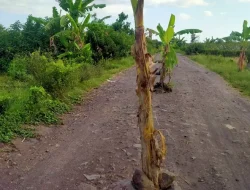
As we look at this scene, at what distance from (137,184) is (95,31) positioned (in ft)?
50.7

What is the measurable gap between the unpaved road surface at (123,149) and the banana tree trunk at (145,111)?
2.70ft

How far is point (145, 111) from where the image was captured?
3926mm

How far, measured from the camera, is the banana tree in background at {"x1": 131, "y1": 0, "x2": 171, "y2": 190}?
12.4ft

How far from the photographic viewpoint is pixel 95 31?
1878cm

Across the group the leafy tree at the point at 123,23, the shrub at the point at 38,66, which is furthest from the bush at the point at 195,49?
the shrub at the point at 38,66

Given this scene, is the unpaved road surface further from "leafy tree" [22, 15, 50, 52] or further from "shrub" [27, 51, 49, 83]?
"leafy tree" [22, 15, 50, 52]

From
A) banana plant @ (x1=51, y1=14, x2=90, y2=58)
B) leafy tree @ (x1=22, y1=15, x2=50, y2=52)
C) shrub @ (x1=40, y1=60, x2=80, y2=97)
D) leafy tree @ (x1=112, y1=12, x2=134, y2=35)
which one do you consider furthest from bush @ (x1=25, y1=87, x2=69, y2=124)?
leafy tree @ (x1=112, y1=12, x2=134, y2=35)

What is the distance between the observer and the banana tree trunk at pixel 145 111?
12.4 feet

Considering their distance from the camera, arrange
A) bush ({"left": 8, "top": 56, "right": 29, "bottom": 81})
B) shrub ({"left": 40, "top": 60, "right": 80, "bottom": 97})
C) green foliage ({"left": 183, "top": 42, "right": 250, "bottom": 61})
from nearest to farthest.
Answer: shrub ({"left": 40, "top": 60, "right": 80, "bottom": 97}) → bush ({"left": 8, "top": 56, "right": 29, "bottom": 81}) → green foliage ({"left": 183, "top": 42, "right": 250, "bottom": 61})

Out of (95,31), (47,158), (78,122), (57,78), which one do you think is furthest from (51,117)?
(95,31)

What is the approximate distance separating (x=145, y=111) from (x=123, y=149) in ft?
6.81

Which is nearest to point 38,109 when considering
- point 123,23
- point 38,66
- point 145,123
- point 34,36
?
point 38,66

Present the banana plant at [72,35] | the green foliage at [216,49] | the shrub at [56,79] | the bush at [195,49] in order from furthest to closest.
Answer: the bush at [195,49], the green foliage at [216,49], the banana plant at [72,35], the shrub at [56,79]

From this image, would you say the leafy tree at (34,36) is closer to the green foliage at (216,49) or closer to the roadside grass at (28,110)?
the roadside grass at (28,110)
